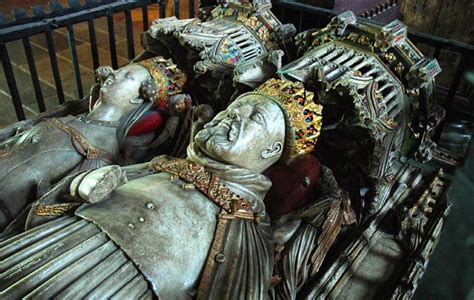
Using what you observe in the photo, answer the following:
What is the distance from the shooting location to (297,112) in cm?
239

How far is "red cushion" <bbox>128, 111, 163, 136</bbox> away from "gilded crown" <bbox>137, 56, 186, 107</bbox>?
3.5 inches

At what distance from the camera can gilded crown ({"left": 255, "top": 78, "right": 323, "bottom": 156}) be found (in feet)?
7.86

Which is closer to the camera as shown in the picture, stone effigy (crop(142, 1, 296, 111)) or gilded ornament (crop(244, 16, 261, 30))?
stone effigy (crop(142, 1, 296, 111))

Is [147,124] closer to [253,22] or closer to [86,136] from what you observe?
[86,136]

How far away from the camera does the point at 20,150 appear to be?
2.58 meters

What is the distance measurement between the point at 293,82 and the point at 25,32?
199 centimetres

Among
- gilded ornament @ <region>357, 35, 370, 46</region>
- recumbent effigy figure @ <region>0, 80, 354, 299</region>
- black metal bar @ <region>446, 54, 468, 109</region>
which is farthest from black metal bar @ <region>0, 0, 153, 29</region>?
black metal bar @ <region>446, 54, 468, 109</region>

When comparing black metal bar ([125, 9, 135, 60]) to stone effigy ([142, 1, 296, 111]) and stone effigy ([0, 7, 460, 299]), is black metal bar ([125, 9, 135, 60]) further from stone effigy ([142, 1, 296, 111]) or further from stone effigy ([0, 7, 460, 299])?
stone effigy ([0, 7, 460, 299])

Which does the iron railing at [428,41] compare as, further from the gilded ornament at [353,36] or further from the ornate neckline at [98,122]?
the ornate neckline at [98,122]

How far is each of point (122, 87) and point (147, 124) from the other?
352 mm

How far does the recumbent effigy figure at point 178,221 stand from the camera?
1797mm

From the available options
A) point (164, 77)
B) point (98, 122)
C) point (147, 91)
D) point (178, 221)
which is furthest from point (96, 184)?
point (164, 77)

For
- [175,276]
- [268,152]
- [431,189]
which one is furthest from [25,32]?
[431,189]

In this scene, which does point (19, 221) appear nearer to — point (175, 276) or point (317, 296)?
point (175, 276)
